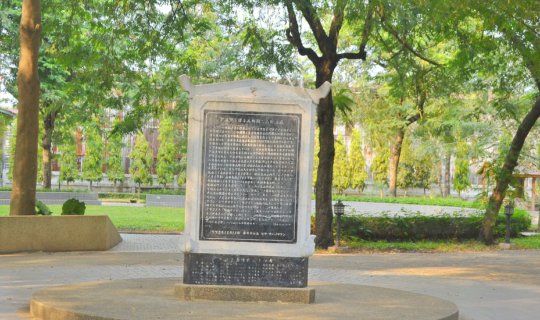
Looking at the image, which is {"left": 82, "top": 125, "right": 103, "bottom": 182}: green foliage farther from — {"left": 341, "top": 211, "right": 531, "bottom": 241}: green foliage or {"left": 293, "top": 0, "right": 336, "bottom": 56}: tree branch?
{"left": 293, "top": 0, "right": 336, "bottom": 56}: tree branch

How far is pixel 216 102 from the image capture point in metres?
10.5

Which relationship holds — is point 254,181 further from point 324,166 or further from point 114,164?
point 114,164

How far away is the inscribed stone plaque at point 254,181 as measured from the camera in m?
10.4

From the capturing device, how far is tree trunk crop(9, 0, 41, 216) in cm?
1894

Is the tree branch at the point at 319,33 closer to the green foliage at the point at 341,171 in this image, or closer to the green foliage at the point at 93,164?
the green foliage at the point at 341,171

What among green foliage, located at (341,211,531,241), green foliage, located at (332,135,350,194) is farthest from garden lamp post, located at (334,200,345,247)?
green foliage, located at (332,135,350,194)

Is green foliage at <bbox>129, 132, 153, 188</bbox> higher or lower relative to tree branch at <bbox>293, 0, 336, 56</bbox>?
lower

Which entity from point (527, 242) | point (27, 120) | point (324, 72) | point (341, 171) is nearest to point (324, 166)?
point (324, 72)

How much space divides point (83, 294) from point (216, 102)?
2941 mm

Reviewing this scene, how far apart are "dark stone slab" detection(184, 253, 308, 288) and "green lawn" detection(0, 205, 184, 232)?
55.3ft

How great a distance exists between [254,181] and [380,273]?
6.25 m

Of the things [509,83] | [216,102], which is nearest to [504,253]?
[509,83]

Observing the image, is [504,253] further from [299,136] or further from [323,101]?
[299,136]

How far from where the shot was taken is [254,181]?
10.4 metres
